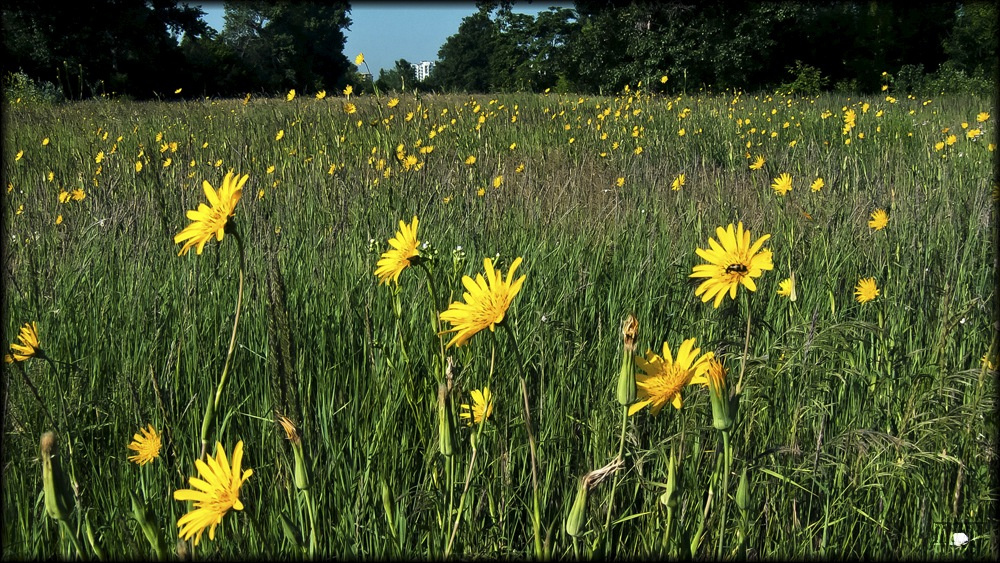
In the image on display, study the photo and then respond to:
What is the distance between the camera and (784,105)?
737 centimetres

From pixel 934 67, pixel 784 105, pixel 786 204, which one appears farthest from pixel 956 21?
pixel 786 204

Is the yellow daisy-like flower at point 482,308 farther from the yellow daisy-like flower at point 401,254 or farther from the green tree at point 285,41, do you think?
the green tree at point 285,41

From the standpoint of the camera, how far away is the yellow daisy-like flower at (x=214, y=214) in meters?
0.99

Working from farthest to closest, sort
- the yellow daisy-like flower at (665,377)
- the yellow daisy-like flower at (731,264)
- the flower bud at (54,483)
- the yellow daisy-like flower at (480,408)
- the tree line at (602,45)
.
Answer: the tree line at (602,45) < the yellow daisy-like flower at (480,408) < the yellow daisy-like flower at (731,264) < the yellow daisy-like flower at (665,377) < the flower bud at (54,483)

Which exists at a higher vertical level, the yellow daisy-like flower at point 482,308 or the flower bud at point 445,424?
the yellow daisy-like flower at point 482,308

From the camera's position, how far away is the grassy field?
111cm

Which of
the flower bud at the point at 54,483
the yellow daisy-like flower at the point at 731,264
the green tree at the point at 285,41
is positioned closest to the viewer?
the flower bud at the point at 54,483

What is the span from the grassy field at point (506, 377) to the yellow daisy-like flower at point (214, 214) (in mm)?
103

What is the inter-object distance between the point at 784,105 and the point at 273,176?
232 inches

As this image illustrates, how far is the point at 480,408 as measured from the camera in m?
1.16

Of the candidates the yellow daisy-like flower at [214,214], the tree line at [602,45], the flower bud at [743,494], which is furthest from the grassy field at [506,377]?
the tree line at [602,45]

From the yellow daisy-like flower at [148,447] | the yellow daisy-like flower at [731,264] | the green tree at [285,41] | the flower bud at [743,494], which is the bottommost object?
the yellow daisy-like flower at [148,447]

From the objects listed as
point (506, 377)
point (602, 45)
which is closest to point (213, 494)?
point (506, 377)

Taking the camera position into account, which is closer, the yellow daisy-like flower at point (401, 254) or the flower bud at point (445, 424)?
the flower bud at point (445, 424)
